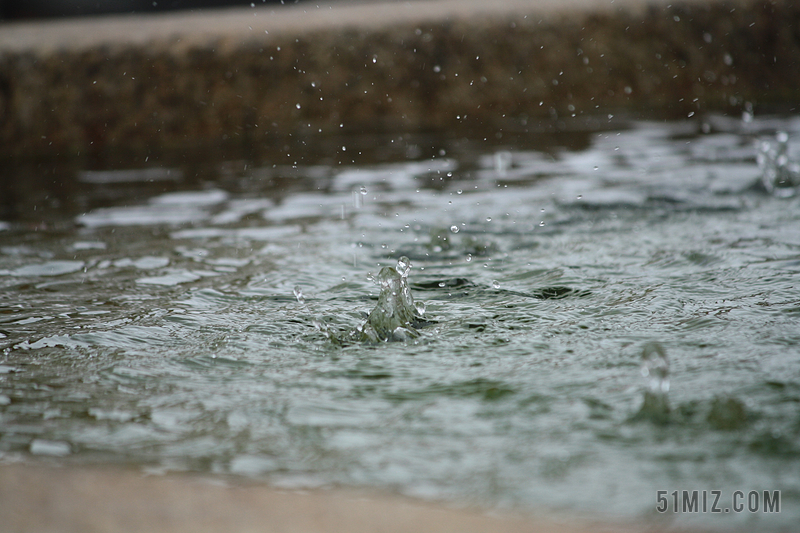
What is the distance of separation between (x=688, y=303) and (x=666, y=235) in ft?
3.08

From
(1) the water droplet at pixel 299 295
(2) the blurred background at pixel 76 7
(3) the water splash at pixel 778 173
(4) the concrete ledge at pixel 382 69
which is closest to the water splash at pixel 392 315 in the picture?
(1) the water droplet at pixel 299 295

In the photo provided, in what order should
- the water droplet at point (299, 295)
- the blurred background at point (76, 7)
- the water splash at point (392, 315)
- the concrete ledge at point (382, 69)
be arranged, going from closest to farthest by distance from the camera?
the water splash at point (392, 315) → the water droplet at point (299, 295) → the concrete ledge at point (382, 69) → the blurred background at point (76, 7)

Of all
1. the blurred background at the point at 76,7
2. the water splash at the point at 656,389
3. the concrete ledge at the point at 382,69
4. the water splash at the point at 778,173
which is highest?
the blurred background at the point at 76,7

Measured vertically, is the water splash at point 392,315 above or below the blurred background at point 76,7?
below

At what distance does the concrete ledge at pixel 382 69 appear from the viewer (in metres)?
6.67

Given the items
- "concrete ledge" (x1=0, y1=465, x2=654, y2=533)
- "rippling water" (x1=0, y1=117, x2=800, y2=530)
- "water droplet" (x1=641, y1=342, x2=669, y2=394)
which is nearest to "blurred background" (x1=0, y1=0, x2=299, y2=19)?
"rippling water" (x1=0, y1=117, x2=800, y2=530)

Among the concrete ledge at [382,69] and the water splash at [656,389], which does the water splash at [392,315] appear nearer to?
the water splash at [656,389]

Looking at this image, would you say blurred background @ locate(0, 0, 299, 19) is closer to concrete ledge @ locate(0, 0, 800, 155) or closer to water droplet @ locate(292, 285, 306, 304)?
concrete ledge @ locate(0, 0, 800, 155)

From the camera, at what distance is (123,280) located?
307 cm

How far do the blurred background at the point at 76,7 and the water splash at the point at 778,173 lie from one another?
7213 mm

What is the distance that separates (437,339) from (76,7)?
9675 millimetres

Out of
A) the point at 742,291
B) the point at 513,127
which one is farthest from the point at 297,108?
the point at 742,291

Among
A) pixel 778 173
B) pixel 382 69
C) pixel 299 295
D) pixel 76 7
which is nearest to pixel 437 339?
pixel 299 295

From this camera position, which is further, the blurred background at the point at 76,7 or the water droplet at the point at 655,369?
the blurred background at the point at 76,7
